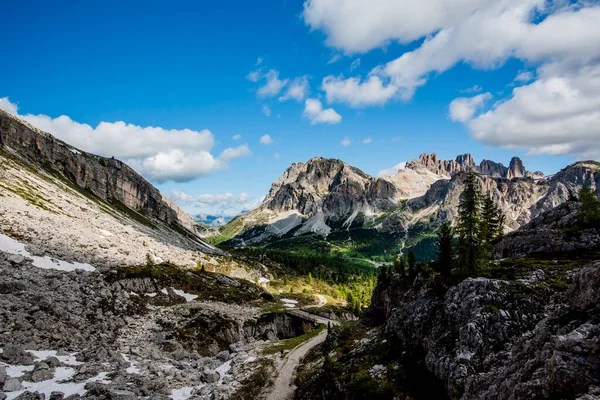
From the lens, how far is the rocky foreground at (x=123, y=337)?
4094cm

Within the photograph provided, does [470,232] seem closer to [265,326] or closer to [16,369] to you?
[265,326]

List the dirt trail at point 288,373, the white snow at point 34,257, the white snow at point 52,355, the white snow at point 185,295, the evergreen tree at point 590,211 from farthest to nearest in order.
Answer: the white snow at point 185,295, the white snow at point 34,257, the evergreen tree at point 590,211, the dirt trail at point 288,373, the white snow at point 52,355

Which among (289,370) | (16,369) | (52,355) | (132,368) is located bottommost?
(289,370)

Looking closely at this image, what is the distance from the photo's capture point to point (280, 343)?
255ft

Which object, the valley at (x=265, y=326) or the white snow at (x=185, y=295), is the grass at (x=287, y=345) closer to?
the valley at (x=265, y=326)

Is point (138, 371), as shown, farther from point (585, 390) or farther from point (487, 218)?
point (487, 218)

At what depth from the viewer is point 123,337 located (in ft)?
192

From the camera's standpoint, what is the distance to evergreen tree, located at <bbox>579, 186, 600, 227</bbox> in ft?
195

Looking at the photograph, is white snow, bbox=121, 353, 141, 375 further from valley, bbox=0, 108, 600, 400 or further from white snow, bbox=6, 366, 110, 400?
white snow, bbox=6, 366, 110, 400

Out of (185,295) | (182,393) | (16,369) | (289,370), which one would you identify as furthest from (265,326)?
(16,369)

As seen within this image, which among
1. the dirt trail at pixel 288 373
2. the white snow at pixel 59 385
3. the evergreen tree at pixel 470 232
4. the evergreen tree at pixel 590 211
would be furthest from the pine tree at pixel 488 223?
the white snow at pixel 59 385

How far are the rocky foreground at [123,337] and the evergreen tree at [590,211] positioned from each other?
62.7 m

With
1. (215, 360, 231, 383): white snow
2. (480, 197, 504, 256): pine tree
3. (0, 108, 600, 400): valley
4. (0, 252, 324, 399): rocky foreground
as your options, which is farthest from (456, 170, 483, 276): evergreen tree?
(215, 360, 231, 383): white snow

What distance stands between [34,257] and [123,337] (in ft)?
89.6
